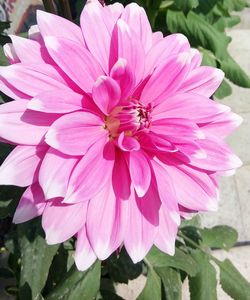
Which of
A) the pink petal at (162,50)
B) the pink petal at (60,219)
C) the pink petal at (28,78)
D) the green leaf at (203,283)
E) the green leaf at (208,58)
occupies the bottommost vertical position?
the green leaf at (203,283)

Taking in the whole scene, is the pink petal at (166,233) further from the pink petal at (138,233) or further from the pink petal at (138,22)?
the pink petal at (138,22)

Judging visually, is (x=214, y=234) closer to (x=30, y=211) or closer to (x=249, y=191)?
(x=249, y=191)

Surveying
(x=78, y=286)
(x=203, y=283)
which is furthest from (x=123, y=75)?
(x=203, y=283)

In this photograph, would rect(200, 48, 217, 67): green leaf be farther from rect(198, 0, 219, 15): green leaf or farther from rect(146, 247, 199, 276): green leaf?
rect(146, 247, 199, 276): green leaf

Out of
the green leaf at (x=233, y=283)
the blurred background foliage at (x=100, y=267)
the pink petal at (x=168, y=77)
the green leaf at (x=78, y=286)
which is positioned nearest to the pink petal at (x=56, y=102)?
the pink petal at (x=168, y=77)

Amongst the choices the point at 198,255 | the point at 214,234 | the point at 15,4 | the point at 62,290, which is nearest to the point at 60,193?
the point at 62,290

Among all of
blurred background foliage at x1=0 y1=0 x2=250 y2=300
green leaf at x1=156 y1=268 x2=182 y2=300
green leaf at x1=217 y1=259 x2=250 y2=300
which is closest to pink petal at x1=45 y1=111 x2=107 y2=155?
blurred background foliage at x1=0 y1=0 x2=250 y2=300
